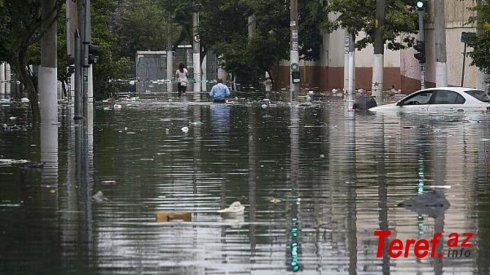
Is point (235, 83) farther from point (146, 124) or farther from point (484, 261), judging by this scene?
point (484, 261)

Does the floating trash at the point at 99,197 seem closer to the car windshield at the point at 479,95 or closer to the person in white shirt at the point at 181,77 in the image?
the car windshield at the point at 479,95

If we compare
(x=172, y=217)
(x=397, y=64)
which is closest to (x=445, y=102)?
(x=172, y=217)

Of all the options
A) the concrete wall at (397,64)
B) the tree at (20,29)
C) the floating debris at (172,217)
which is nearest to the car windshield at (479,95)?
the tree at (20,29)

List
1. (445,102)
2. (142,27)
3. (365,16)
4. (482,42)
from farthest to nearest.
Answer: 1. (142,27)
2. (365,16)
3. (482,42)
4. (445,102)

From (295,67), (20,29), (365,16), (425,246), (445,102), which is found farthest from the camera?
(295,67)

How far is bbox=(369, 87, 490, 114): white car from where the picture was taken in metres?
39.8

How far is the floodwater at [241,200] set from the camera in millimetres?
11781

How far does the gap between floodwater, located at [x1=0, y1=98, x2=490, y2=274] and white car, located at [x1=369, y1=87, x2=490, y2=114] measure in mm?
9989

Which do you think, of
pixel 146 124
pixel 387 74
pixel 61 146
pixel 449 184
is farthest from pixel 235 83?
pixel 449 184

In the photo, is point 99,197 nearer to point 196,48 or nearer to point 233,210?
point 233,210

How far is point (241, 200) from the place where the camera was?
16109mm

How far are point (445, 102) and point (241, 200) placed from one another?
25.1 meters

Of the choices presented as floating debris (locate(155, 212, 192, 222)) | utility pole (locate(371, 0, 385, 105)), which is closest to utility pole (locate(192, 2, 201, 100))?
utility pole (locate(371, 0, 385, 105))

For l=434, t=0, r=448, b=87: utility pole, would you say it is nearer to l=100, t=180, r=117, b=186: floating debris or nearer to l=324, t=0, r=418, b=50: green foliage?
l=324, t=0, r=418, b=50: green foliage
